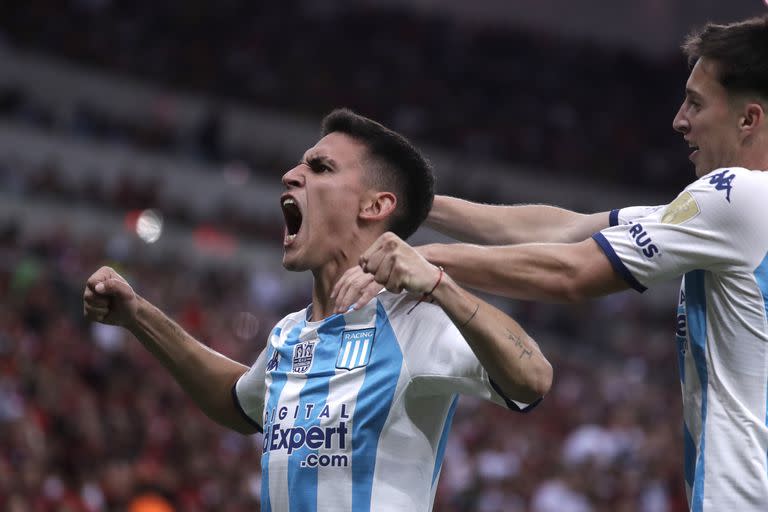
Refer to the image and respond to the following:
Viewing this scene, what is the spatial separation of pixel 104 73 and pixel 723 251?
1915 centimetres

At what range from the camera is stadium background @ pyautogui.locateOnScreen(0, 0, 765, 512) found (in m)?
9.95

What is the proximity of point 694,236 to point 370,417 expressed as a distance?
1.05 m

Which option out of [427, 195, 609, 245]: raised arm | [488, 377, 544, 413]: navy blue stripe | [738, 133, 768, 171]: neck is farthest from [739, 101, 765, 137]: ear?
[488, 377, 544, 413]: navy blue stripe

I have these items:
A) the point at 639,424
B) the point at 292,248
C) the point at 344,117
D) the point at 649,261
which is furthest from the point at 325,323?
the point at 639,424

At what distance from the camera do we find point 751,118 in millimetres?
3082

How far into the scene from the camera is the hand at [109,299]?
3711 mm

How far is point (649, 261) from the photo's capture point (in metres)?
2.97

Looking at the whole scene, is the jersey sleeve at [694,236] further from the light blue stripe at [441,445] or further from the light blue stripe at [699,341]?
the light blue stripe at [441,445]

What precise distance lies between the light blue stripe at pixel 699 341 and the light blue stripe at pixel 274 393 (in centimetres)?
126

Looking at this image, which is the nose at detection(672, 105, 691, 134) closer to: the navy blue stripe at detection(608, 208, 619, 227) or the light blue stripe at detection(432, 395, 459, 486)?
the navy blue stripe at detection(608, 208, 619, 227)

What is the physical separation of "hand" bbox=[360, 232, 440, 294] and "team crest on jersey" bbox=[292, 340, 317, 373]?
0.73 meters

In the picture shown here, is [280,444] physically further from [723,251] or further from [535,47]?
[535,47]

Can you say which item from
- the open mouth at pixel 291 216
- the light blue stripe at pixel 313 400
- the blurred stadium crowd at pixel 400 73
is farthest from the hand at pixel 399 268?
the blurred stadium crowd at pixel 400 73

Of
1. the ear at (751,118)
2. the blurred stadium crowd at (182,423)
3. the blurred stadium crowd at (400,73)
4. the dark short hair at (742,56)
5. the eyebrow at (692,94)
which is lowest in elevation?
the blurred stadium crowd at (182,423)
